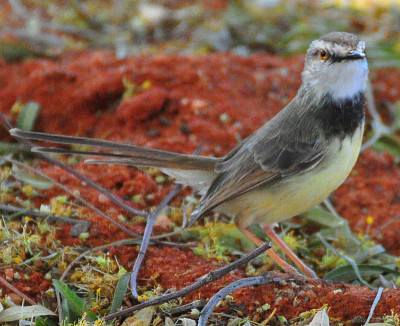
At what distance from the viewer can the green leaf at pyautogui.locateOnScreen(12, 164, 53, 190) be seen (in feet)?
16.1

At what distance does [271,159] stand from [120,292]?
54.9 inches

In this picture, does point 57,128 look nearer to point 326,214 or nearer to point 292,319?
point 326,214

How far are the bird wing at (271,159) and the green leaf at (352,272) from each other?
2.59 feet

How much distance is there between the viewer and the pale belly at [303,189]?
4.20 m

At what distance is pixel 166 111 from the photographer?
20.1 feet

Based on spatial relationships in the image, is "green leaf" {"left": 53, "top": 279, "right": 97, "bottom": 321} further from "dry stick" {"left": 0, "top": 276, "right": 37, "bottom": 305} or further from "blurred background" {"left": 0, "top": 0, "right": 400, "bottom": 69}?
"blurred background" {"left": 0, "top": 0, "right": 400, "bottom": 69}

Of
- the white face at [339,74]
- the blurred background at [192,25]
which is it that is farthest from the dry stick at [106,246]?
the blurred background at [192,25]

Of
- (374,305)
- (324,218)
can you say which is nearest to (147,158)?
(324,218)

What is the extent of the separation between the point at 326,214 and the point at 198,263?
1.30m

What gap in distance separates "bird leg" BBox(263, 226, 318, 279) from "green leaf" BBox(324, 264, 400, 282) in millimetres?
123

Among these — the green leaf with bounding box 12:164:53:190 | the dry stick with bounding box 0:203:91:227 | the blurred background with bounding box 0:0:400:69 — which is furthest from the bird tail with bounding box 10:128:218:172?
the blurred background with bounding box 0:0:400:69

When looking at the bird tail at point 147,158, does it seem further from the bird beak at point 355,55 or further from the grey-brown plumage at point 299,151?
the bird beak at point 355,55

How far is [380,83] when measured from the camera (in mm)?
7387

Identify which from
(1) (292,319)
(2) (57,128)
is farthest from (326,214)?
(2) (57,128)
